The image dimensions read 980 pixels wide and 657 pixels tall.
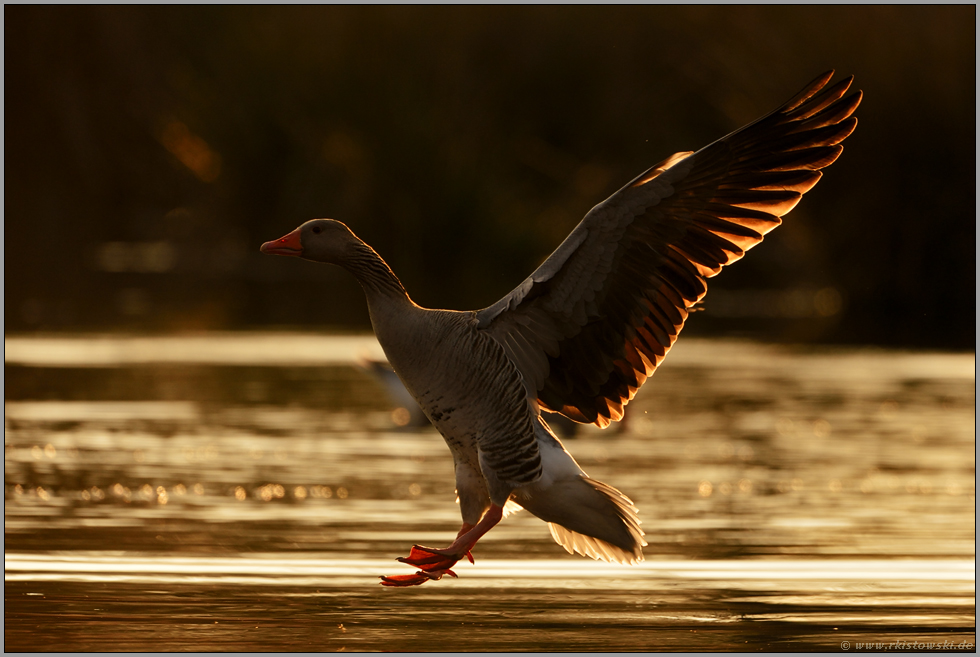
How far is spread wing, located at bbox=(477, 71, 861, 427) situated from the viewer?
22.7 ft

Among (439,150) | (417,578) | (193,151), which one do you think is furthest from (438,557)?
(193,151)

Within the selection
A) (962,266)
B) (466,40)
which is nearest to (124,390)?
(962,266)

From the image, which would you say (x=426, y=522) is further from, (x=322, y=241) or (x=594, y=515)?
(x=322, y=241)

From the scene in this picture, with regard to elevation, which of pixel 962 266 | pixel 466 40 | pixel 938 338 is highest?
pixel 466 40

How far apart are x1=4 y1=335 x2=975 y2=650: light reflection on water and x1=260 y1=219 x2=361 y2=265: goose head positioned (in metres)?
1.74

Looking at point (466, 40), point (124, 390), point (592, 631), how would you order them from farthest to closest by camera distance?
point (466, 40)
point (124, 390)
point (592, 631)

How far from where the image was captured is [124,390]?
618 inches

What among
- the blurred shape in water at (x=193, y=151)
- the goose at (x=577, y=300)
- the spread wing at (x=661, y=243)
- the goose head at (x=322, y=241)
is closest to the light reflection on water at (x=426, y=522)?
the goose at (x=577, y=300)

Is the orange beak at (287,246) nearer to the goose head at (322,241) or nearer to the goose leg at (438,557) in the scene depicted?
the goose head at (322,241)

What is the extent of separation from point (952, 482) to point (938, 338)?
13.1 meters

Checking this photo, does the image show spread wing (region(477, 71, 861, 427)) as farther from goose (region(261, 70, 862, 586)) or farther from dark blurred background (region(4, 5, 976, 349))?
dark blurred background (region(4, 5, 976, 349))

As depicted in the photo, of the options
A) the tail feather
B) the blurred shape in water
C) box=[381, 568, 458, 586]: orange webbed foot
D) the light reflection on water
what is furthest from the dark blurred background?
box=[381, 568, 458, 586]: orange webbed foot

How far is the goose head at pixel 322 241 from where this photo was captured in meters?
7.16

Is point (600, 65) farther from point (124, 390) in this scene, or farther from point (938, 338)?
point (124, 390)
